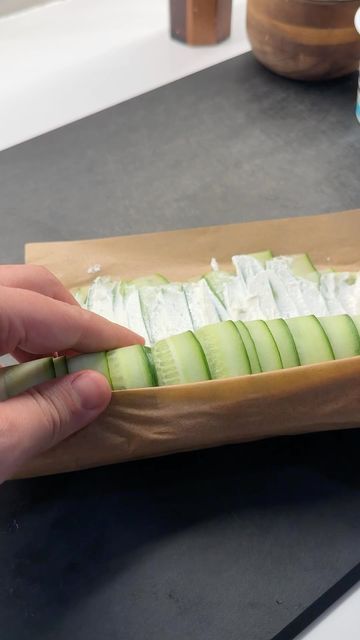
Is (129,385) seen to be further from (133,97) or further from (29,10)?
(29,10)

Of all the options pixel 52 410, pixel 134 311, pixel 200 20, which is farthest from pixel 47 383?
pixel 200 20

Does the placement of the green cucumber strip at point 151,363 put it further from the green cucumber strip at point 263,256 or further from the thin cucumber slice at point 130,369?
the green cucumber strip at point 263,256

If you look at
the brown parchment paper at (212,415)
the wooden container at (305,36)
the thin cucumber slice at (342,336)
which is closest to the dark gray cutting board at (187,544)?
the brown parchment paper at (212,415)

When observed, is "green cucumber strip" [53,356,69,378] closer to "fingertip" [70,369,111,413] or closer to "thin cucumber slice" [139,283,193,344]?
"fingertip" [70,369,111,413]

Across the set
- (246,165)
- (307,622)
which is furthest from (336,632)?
(246,165)

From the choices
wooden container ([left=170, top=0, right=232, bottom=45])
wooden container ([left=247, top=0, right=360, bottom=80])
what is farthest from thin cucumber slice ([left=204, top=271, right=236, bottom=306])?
wooden container ([left=170, top=0, right=232, bottom=45])
